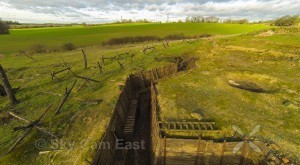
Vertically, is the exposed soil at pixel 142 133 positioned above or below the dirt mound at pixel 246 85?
below

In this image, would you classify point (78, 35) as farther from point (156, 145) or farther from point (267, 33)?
point (156, 145)

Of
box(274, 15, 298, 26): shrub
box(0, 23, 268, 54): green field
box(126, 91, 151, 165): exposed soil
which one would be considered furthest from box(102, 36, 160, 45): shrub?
box(274, 15, 298, 26): shrub

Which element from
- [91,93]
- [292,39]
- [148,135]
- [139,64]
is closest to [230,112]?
[148,135]

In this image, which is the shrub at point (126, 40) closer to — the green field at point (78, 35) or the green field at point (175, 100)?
the green field at point (78, 35)

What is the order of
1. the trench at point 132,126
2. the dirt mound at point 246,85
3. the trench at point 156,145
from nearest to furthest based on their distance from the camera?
the trench at point 156,145 < the trench at point 132,126 < the dirt mound at point 246,85

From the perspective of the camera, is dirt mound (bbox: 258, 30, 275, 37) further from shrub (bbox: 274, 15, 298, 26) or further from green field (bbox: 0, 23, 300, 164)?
shrub (bbox: 274, 15, 298, 26)

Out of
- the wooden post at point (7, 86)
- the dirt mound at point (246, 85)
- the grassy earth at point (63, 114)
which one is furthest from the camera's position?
the dirt mound at point (246, 85)

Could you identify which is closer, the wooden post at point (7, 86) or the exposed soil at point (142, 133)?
the exposed soil at point (142, 133)

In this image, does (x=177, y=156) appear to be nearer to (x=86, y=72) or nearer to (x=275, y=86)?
(x=275, y=86)

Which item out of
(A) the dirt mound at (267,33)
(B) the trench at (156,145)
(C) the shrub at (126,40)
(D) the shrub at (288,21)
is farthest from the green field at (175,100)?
(D) the shrub at (288,21)
